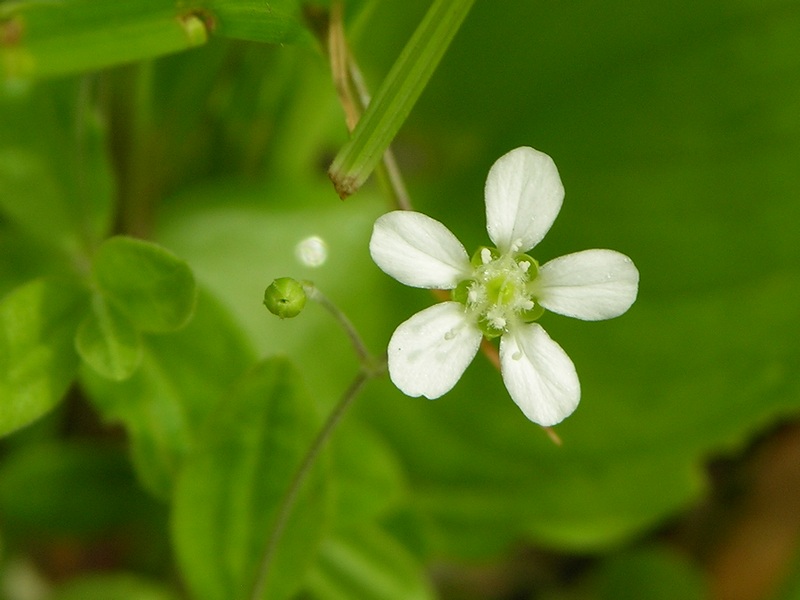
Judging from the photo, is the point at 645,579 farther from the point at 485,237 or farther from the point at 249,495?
the point at 249,495

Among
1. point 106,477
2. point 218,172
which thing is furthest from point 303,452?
point 218,172

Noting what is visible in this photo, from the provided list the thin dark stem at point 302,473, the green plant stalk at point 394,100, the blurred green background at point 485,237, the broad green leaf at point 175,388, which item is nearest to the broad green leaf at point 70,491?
the blurred green background at point 485,237

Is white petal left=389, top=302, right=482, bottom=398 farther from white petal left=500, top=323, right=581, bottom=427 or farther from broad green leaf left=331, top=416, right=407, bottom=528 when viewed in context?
broad green leaf left=331, top=416, right=407, bottom=528

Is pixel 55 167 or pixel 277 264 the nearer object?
pixel 55 167

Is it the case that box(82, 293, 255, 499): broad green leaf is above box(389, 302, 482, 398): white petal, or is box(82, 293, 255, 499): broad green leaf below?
below

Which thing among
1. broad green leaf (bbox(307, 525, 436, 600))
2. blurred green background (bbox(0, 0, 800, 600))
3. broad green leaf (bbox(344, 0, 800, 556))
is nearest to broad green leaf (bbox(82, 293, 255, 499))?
blurred green background (bbox(0, 0, 800, 600))

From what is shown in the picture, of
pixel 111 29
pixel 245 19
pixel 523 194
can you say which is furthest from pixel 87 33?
pixel 523 194

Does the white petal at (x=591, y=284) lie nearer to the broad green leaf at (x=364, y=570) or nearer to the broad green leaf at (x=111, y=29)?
the broad green leaf at (x=111, y=29)
